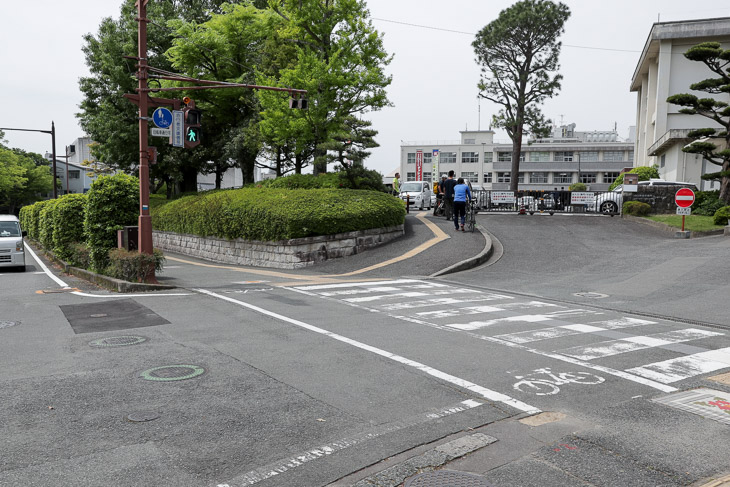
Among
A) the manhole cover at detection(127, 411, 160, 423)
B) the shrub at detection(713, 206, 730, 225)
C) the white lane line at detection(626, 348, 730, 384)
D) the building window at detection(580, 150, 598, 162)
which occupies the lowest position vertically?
the manhole cover at detection(127, 411, 160, 423)

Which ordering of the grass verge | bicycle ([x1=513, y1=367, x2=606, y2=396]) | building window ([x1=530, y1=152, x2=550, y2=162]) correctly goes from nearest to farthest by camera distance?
bicycle ([x1=513, y1=367, x2=606, y2=396]) → the grass verge → building window ([x1=530, y1=152, x2=550, y2=162])

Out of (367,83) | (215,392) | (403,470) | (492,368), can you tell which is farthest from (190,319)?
(367,83)

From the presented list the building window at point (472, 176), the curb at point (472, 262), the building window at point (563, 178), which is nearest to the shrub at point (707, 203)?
the curb at point (472, 262)

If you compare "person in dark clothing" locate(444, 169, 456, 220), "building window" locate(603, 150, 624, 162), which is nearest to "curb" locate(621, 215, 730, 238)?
"person in dark clothing" locate(444, 169, 456, 220)

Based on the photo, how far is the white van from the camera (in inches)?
750

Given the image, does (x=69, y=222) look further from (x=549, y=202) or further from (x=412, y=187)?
A: (x=549, y=202)

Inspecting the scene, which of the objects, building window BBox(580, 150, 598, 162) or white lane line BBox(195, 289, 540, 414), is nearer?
white lane line BBox(195, 289, 540, 414)

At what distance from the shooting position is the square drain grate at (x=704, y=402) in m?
4.54

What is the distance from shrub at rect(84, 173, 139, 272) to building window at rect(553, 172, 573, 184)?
72.7 metres

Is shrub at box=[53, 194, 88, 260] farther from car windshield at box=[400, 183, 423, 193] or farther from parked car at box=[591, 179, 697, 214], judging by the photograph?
parked car at box=[591, 179, 697, 214]

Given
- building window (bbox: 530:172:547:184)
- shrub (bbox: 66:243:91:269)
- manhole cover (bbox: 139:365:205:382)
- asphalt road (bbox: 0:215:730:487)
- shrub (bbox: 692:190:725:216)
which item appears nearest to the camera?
asphalt road (bbox: 0:215:730:487)

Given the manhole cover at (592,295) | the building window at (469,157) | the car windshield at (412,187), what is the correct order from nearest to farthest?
1. the manhole cover at (592,295)
2. the car windshield at (412,187)
3. the building window at (469,157)

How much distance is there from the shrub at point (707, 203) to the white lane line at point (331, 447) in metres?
25.5

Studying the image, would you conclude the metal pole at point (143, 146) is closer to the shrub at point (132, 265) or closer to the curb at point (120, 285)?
the shrub at point (132, 265)
